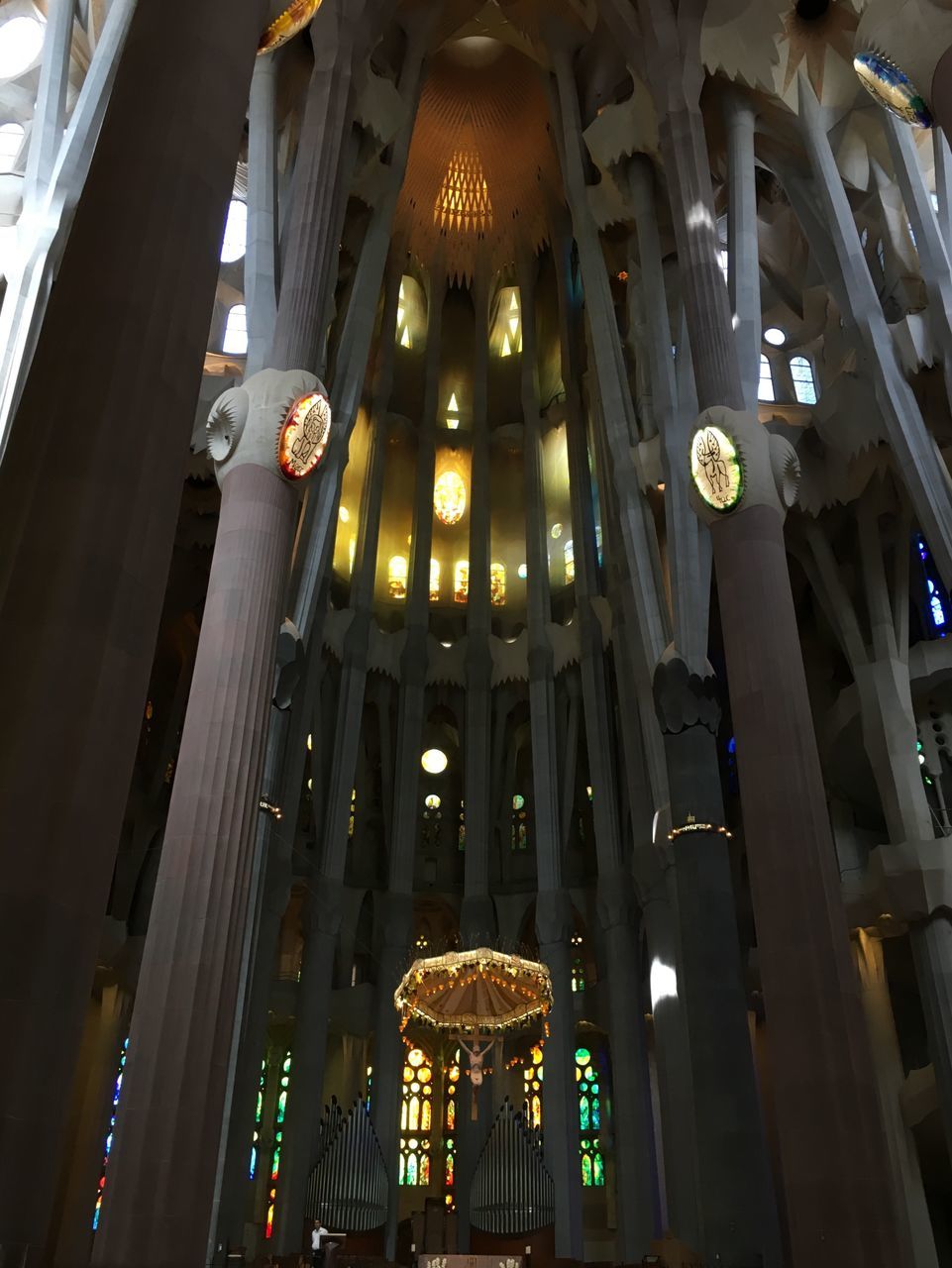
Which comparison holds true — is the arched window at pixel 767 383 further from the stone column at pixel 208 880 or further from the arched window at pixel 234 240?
the stone column at pixel 208 880

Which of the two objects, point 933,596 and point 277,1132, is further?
point 277,1132

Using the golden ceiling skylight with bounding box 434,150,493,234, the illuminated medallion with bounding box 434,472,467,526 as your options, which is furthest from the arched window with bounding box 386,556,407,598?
the golden ceiling skylight with bounding box 434,150,493,234

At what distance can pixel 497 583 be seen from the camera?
25250 millimetres

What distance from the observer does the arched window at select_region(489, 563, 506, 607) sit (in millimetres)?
24969

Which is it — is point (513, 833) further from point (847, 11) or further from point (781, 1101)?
point (847, 11)

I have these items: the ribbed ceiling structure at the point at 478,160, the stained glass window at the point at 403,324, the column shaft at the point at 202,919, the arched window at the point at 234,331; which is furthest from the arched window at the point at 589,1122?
the ribbed ceiling structure at the point at 478,160

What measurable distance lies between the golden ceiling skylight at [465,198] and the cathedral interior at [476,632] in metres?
0.12

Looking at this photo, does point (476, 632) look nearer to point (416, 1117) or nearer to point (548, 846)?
point (548, 846)

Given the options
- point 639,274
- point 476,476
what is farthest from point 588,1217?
point 639,274

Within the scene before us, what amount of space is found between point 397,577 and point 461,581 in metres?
1.54

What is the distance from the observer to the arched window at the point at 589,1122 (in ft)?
67.4

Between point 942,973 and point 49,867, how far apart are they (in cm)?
1386

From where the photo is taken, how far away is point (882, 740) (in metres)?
16.4

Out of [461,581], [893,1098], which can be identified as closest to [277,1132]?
[893,1098]
